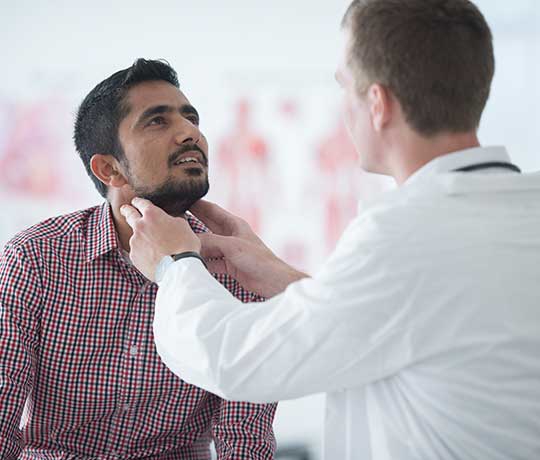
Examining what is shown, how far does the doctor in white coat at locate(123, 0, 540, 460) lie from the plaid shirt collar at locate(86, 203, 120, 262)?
507mm

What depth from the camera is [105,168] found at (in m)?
1.72

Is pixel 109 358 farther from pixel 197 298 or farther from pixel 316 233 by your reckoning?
pixel 316 233

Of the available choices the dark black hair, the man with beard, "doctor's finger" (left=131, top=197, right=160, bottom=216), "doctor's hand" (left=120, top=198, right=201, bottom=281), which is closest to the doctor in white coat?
"doctor's hand" (left=120, top=198, right=201, bottom=281)

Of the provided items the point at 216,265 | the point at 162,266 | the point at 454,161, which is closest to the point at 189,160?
the point at 216,265

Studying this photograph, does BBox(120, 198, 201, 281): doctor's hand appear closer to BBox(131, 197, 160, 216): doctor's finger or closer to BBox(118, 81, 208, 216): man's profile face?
BBox(131, 197, 160, 216): doctor's finger

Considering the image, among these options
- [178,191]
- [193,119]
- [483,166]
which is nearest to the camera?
[483,166]

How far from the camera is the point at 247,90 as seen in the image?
278 centimetres

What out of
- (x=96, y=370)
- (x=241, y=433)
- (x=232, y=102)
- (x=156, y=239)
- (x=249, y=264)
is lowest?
(x=241, y=433)

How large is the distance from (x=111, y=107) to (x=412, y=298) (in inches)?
40.4

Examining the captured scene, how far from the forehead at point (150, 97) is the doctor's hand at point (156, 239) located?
0.42 m

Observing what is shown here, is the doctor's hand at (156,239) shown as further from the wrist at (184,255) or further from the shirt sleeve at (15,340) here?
the shirt sleeve at (15,340)

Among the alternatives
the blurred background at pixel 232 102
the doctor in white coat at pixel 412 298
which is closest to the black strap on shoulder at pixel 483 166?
the doctor in white coat at pixel 412 298

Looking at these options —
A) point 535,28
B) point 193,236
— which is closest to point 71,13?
point 193,236

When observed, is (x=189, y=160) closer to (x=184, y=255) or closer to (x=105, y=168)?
(x=105, y=168)
